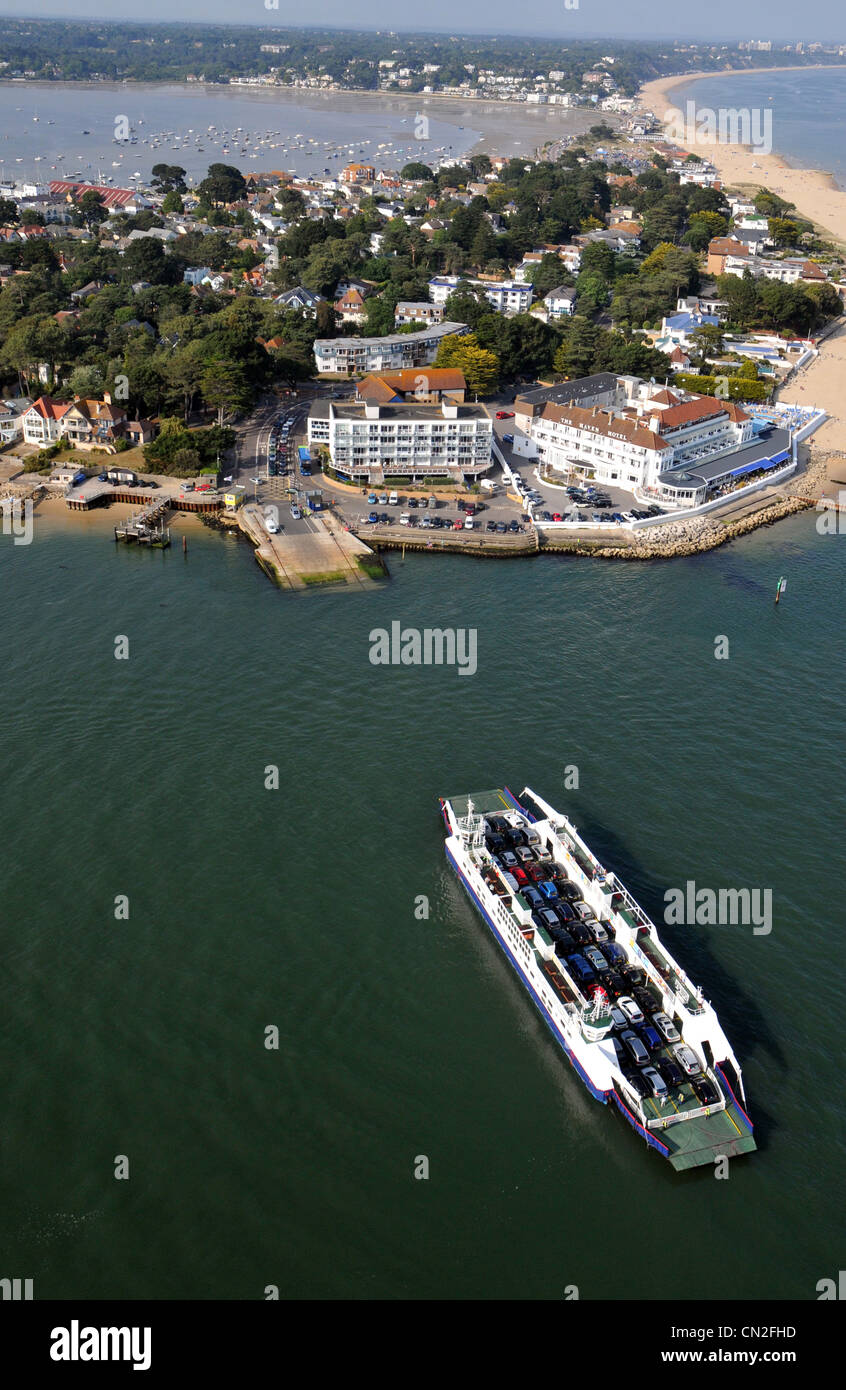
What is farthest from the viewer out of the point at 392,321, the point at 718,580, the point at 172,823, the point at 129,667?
the point at 392,321

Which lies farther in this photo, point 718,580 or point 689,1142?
point 718,580

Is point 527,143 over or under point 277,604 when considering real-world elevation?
over

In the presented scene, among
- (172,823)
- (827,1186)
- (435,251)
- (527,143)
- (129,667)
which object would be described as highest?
(527,143)

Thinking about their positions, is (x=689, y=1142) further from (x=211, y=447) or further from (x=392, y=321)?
(x=392, y=321)

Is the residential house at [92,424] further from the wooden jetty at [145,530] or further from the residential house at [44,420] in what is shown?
the wooden jetty at [145,530]

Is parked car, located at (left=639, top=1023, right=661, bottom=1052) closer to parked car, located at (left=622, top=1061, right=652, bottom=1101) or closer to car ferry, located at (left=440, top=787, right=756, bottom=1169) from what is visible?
car ferry, located at (left=440, top=787, right=756, bottom=1169)

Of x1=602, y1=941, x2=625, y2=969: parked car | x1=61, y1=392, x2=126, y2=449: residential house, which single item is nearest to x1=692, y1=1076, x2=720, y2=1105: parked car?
x1=602, y1=941, x2=625, y2=969: parked car

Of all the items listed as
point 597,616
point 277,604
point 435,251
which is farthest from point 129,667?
point 435,251
